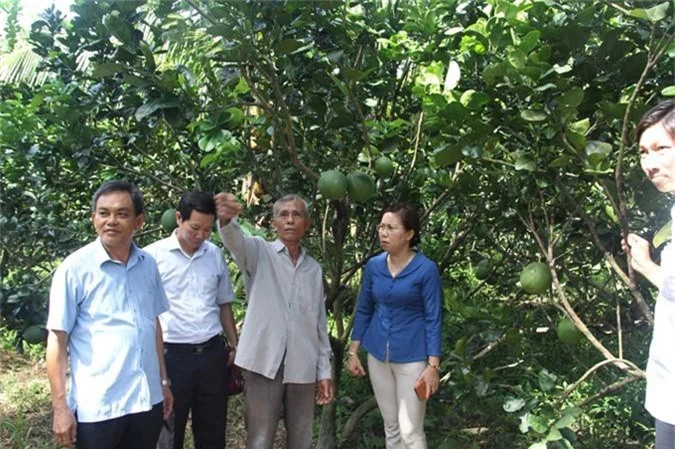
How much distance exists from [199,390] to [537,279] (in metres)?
1.32

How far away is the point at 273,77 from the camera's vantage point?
2.21 meters

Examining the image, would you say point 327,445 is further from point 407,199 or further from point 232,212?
point 232,212

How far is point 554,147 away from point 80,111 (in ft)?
5.64

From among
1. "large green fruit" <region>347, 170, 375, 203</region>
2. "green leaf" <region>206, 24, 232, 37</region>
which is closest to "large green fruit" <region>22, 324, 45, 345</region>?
"large green fruit" <region>347, 170, 375, 203</region>

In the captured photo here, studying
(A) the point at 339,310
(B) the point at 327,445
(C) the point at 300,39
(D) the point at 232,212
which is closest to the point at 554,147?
(C) the point at 300,39

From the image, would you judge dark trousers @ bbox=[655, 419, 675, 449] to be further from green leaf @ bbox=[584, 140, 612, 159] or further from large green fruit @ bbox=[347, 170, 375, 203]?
large green fruit @ bbox=[347, 170, 375, 203]

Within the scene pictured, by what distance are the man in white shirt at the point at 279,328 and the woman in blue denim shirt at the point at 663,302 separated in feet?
4.05

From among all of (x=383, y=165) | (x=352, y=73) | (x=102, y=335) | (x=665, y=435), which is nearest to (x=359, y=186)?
(x=383, y=165)

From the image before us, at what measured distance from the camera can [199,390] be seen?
8.26 feet

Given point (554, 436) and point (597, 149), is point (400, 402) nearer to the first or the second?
point (554, 436)

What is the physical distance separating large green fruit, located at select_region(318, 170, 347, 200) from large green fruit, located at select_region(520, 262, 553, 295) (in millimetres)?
731

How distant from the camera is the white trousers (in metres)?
2.45

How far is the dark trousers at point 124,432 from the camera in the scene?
182 centimetres

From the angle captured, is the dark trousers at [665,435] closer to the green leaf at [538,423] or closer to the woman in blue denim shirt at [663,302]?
the woman in blue denim shirt at [663,302]
